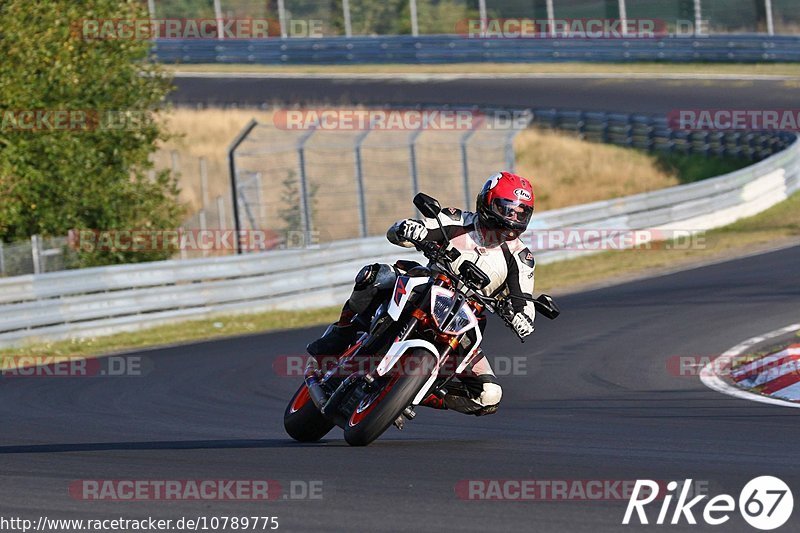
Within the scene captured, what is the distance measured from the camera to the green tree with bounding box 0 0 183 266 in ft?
70.6

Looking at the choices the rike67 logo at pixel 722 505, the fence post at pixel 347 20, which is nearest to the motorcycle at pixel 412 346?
the rike67 logo at pixel 722 505

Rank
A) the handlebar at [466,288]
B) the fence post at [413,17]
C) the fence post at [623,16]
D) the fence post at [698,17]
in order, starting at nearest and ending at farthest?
the handlebar at [466,288], the fence post at [698,17], the fence post at [623,16], the fence post at [413,17]

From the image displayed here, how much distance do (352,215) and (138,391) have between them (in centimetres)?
1473

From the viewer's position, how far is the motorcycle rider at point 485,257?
7.99 meters

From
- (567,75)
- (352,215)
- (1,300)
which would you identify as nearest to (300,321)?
(1,300)

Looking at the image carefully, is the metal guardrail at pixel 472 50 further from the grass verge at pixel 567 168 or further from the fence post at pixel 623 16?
the grass verge at pixel 567 168

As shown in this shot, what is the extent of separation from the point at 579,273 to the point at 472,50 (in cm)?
2495

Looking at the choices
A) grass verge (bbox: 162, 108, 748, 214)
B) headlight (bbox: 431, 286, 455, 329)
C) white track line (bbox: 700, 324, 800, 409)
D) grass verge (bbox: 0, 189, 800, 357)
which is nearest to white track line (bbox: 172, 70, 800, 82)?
grass verge (bbox: 162, 108, 748, 214)

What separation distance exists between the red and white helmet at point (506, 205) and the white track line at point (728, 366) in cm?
306

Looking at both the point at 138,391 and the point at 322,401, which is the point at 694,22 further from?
the point at 322,401

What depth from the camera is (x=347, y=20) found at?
46750mm

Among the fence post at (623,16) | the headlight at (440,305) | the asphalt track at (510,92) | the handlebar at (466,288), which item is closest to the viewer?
the headlight at (440,305)

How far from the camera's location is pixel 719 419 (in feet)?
30.0

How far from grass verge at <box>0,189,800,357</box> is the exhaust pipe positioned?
9.36 metres
